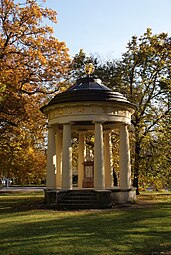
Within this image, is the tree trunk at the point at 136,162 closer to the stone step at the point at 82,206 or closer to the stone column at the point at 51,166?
the stone column at the point at 51,166

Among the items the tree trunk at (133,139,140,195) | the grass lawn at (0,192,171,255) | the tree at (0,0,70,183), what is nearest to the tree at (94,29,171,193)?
the tree trunk at (133,139,140,195)

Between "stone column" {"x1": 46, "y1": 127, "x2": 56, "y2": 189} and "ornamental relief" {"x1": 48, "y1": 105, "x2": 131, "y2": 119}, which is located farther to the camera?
"stone column" {"x1": 46, "y1": 127, "x2": 56, "y2": 189}

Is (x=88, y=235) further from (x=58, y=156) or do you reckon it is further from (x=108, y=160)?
(x=108, y=160)

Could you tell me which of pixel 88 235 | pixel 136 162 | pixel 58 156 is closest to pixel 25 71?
pixel 58 156

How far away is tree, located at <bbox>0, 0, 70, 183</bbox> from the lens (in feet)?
75.5

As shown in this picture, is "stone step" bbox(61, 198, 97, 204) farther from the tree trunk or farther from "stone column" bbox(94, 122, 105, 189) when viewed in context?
the tree trunk

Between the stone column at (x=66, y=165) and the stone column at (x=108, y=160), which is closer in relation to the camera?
the stone column at (x=66, y=165)

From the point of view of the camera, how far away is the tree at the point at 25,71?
23016 millimetres

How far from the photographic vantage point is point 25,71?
23844 mm

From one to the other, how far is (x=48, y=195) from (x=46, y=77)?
1001cm

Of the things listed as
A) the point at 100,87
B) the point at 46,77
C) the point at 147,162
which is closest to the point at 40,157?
the point at 46,77

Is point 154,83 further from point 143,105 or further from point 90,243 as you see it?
point 90,243

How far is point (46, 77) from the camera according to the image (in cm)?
2519

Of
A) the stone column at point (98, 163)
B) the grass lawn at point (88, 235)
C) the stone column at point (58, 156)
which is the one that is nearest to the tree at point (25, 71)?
the stone column at point (58, 156)
